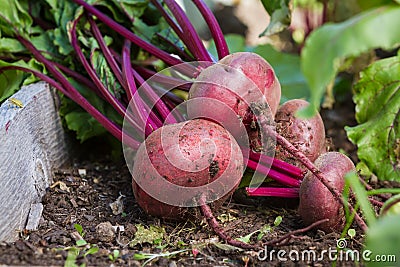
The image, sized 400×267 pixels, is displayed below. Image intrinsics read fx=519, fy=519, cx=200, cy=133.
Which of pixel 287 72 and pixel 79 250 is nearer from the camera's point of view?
pixel 79 250

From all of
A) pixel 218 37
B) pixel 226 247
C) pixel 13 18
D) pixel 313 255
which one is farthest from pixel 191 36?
pixel 313 255

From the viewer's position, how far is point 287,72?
3211 mm

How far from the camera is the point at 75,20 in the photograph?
243cm

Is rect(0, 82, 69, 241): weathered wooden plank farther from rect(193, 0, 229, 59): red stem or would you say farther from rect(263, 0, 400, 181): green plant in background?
rect(263, 0, 400, 181): green plant in background

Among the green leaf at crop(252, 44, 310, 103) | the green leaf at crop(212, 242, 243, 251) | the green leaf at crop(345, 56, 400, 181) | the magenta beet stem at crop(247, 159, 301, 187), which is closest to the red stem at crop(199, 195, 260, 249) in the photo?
the green leaf at crop(212, 242, 243, 251)

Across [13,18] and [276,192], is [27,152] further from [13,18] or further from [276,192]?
[276,192]

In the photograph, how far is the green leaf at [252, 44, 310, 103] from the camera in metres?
3.09

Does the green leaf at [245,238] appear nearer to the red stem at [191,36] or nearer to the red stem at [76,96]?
the red stem at [76,96]

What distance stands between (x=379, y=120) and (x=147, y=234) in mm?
1143

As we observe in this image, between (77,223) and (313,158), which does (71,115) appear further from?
(313,158)

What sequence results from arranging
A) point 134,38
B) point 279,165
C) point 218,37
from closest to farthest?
point 279,165
point 218,37
point 134,38

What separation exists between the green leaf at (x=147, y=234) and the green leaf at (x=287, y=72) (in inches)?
60.3

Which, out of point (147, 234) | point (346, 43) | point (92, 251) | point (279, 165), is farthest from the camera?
point (279, 165)

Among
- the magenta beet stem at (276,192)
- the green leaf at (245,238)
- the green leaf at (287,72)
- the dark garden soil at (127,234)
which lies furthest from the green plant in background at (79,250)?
the green leaf at (287,72)
